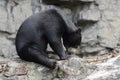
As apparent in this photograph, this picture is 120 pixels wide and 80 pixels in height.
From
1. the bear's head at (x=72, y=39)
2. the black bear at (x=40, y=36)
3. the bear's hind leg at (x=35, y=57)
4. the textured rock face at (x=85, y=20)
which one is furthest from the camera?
the textured rock face at (x=85, y=20)

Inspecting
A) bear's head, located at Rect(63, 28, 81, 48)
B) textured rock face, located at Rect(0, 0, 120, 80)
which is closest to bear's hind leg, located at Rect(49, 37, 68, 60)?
bear's head, located at Rect(63, 28, 81, 48)

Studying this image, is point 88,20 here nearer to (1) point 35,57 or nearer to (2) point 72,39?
(2) point 72,39

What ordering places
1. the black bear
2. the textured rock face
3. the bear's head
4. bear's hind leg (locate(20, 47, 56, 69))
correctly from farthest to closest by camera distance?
the textured rock face → the bear's head → the black bear → bear's hind leg (locate(20, 47, 56, 69))

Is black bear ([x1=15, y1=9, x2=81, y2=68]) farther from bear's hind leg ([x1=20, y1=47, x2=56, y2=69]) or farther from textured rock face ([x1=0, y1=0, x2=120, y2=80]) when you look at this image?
textured rock face ([x1=0, y1=0, x2=120, y2=80])

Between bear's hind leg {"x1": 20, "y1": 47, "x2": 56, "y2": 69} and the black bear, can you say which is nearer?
bear's hind leg {"x1": 20, "y1": 47, "x2": 56, "y2": 69}

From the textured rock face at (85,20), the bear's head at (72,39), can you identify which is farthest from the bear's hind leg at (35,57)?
the textured rock face at (85,20)

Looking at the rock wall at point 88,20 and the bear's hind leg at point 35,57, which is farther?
the rock wall at point 88,20

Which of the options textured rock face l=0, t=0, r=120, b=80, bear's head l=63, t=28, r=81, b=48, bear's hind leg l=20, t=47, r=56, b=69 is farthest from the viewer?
textured rock face l=0, t=0, r=120, b=80

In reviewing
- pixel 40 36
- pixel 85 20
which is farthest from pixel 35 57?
pixel 85 20

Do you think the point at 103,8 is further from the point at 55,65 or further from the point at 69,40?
the point at 55,65

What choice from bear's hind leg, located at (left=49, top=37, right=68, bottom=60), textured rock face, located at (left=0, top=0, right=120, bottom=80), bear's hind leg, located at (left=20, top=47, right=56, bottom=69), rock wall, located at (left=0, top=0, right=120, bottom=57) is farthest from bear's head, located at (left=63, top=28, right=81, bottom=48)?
rock wall, located at (left=0, top=0, right=120, bottom=57)

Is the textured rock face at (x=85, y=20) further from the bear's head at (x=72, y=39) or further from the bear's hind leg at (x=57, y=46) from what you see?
the bear's hind leg at (x=57, y=46)

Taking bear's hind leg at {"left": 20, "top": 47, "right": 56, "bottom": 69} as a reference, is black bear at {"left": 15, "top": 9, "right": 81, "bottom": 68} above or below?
above

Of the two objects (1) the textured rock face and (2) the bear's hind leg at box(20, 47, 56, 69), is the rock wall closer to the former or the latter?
(1) the textured rock face
